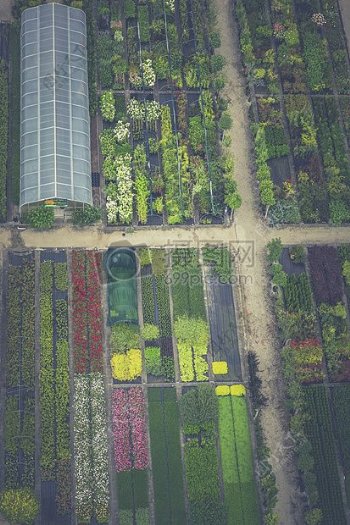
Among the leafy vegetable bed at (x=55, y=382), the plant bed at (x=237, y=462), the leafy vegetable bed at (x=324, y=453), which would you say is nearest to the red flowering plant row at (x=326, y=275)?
the leafy vegetable bed at (x=324, y=453)

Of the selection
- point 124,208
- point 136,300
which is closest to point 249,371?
point 136,300

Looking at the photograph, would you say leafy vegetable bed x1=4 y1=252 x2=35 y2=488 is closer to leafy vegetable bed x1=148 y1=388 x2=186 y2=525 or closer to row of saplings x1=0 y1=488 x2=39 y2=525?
row of saplings x1=0 y1=488 x2=39 y2=525

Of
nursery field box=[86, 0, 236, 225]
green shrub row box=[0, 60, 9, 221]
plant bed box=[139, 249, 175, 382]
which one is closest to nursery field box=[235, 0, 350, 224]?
nursery field box=[86, 0, 236, 225]

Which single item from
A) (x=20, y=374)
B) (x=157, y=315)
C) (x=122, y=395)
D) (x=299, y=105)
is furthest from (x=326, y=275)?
(x=20, y=374)

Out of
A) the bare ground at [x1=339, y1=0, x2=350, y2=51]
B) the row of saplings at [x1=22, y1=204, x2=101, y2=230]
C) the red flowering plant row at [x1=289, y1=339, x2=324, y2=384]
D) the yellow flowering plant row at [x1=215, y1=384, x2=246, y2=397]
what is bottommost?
the yellow flowering plant row at [x1=215, y1=384, x2=246, y2=397]

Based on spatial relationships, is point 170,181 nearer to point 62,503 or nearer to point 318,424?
point 318,424

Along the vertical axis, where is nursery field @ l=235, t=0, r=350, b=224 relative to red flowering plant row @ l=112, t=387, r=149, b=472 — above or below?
above

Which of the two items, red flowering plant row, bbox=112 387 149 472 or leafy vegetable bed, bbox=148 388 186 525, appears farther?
red flowering plant row, bbox=112 387 149 472
